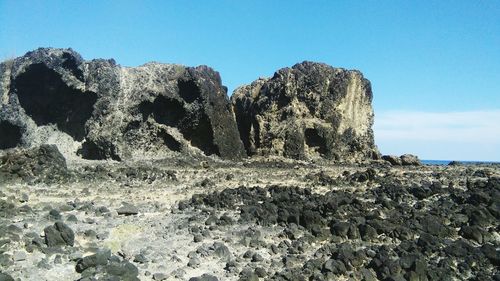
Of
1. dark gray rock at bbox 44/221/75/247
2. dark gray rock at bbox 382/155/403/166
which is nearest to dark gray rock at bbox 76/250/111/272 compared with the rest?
dark gray rock at bbox 44/221/75/247

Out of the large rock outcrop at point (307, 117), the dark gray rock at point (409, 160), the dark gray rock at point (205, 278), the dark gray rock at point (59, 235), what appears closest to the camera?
the dark gray rock at point (205, 278)

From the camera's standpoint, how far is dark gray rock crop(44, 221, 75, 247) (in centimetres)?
973

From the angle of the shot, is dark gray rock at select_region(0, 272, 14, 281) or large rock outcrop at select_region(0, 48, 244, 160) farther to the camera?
large rock outcrop at select_region(0, 48, 244, 160)

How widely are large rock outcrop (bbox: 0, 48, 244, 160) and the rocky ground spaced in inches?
320

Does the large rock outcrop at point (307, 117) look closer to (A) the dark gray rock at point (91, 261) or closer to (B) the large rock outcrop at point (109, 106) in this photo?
(B) the large rock outcrop at point (109, 106)

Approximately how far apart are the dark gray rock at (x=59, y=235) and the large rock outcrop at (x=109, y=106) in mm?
14636

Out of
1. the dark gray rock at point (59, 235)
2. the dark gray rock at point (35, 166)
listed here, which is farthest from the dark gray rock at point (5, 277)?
the dark gray rock at point (35, 166)

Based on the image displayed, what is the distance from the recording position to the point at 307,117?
30.7 metres

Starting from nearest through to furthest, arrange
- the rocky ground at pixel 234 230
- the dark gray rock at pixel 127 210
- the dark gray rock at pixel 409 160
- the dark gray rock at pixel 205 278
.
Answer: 1. the dark gray rock at pixel 205 278
2. the rocky ground at pixel 234 230
3. the dark gray rock at pixel 127 210
4. the dark gray rock at pixel 409 160

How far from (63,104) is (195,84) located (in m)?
7.19

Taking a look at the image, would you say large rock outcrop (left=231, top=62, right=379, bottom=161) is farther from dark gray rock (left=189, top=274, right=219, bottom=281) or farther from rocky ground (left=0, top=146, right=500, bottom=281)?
dark gray rock (left=189, top=274, right=219, bottom=281)

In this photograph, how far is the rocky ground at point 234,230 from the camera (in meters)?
9.40

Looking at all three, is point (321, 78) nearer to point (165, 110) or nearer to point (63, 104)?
point (165, 110)

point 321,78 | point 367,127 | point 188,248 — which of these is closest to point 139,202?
point 188,248
